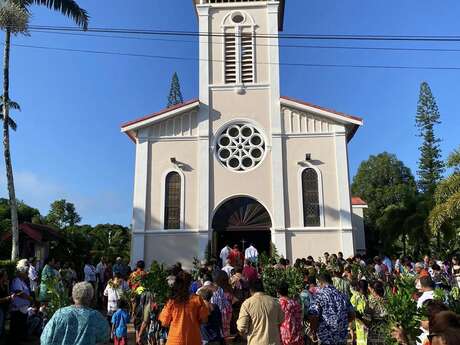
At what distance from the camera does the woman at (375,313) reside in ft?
20.9

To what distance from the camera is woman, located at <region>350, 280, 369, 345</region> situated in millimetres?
6500

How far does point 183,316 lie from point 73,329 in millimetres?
1480

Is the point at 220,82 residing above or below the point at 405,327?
above

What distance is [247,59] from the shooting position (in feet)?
66.4

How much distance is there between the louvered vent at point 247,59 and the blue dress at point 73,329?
16914mm

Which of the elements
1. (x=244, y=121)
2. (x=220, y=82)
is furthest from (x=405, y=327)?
(x=220, y=82)

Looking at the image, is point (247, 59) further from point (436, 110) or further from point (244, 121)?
point (436, 110)

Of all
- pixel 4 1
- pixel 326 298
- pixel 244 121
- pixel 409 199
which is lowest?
pixel 326 298

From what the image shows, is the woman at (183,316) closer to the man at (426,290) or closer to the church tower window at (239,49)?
the man at (426,290)

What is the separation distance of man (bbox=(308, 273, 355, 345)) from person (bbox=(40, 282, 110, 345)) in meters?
2.94

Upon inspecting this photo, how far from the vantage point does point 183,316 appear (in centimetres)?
507

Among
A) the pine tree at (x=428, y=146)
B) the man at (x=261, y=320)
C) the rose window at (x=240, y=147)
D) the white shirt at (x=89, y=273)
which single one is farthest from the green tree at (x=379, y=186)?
the man at (x=261, y=320)

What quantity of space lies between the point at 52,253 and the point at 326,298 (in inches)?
819

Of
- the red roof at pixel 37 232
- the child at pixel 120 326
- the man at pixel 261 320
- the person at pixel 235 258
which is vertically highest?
the red roof at pixel 37 232
